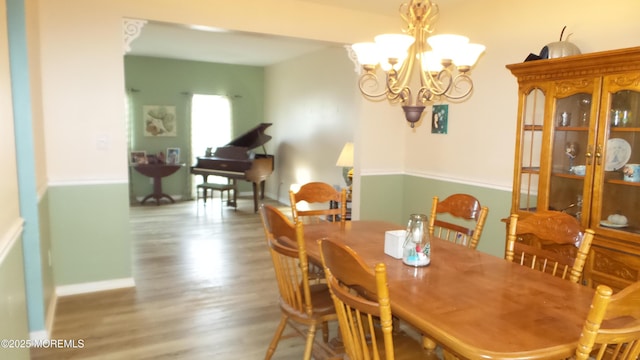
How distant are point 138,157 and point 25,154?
5.60 metres

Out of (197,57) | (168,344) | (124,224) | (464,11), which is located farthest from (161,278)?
(197,57)

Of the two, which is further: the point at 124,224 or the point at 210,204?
the point at 210,204

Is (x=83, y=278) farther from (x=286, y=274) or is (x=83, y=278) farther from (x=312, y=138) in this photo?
(x=312, y=138)

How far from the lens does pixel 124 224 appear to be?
3.82 m

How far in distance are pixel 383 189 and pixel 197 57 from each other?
4.80m

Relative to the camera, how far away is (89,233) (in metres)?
3.70

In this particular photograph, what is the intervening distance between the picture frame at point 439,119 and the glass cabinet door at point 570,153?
1.50 metres

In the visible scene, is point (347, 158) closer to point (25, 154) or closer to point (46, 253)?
point (46, 253)

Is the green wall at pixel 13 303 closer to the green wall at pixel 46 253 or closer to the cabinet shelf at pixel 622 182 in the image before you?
the green wall at pixel 46 253

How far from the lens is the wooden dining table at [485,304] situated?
4.40ft

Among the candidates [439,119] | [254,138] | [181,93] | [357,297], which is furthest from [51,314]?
[181,93]

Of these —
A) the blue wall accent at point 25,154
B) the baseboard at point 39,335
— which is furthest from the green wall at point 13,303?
the baseboard at point 39,335

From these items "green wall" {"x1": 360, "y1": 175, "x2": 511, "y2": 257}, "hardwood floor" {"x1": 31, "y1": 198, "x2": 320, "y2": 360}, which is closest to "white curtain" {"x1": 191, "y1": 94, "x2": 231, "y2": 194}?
"hardwood floor" {"x1": 31, "y1": 198, "x2": 320, "y2": 360}

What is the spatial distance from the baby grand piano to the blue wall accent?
4.61 m
